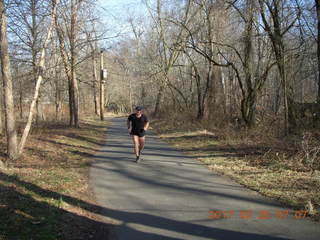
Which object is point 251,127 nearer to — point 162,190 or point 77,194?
point 162,190

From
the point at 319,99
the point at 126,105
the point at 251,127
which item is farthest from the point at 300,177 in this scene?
the point at 126,105

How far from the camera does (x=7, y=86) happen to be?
8.88m

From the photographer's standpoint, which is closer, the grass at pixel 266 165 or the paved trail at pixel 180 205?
the paved trail at pixel 180 205

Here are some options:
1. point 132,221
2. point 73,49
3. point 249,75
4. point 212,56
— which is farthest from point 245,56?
point 132,221

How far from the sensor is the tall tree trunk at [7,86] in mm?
8656

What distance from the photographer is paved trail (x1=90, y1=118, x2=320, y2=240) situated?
171 inches

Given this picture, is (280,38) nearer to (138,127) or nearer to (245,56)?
(245,56)

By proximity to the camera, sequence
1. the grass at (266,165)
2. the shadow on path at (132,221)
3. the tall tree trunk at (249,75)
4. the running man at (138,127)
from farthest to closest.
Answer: the tall tree trunk at (249,75) → the running man at (138,127) → the grass at (266,165) → the shadow on path at (132,221)
